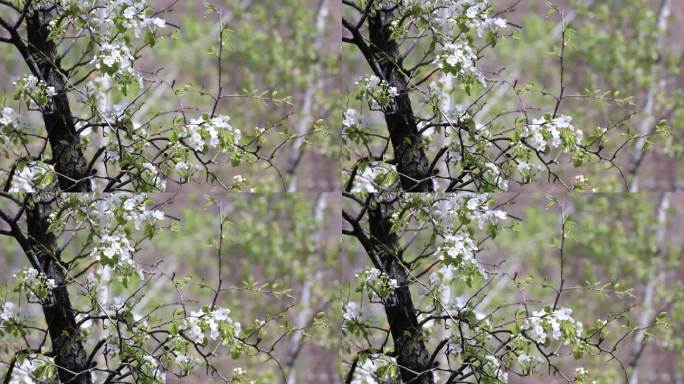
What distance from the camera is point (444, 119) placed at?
3.07m

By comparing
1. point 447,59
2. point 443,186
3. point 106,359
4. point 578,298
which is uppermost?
point 447,59

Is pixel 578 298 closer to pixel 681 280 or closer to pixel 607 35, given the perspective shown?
pixel 681 280

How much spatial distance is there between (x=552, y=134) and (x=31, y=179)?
1.59 m

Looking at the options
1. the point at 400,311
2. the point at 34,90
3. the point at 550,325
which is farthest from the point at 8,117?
the point at 550,325

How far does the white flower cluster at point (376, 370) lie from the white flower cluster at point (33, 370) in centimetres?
94

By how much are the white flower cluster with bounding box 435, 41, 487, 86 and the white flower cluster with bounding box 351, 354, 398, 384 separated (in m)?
0.90

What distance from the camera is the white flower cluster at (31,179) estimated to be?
3.04m

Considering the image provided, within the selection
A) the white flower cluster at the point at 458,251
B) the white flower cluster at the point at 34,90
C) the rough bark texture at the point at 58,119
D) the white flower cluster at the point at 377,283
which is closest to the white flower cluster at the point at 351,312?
the white flower cluster at the point at 377,283

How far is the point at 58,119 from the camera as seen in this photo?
308cm

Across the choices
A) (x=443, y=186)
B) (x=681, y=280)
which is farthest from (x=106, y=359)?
(x=681, y=280)

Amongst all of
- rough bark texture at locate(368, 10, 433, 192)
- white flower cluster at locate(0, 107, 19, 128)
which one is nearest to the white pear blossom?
white flower cluster at locate(0, 107, 19, 128)

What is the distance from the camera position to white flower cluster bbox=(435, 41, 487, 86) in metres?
3.01

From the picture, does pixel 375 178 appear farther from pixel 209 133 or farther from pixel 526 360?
pixel 526 360

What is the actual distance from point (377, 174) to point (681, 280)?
1.04 m
